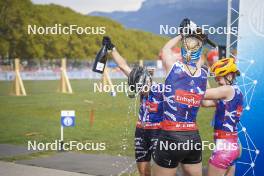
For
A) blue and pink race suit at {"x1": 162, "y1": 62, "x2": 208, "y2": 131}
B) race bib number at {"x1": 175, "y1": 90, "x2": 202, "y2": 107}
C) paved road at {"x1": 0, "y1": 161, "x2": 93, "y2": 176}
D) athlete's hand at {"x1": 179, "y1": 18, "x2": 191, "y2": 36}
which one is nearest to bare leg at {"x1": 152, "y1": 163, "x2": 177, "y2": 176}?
blue and pink race suit at {"x1": 162, "y1": 62, "x2": 208, "y2": 131}

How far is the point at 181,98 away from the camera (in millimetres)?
4270

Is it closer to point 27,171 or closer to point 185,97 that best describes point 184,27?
point 185,97

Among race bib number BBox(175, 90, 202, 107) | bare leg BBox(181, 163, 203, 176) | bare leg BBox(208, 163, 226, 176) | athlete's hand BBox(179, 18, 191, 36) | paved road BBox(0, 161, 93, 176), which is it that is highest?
athlete's hand BBox(179, 18, 191, 36)

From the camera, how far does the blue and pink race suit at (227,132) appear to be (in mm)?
4953

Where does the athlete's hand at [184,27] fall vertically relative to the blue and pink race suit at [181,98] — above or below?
above

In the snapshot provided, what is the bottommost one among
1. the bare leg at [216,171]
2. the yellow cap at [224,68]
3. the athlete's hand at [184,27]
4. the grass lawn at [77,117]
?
the grass lawn at [77,117]

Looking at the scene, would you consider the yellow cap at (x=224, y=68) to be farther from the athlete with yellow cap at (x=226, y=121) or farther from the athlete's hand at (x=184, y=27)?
the athlete's hand at (x=184, y=27)

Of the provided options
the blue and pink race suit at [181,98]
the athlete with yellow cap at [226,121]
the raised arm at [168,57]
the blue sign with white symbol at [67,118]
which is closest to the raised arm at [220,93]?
the athlete with yellow cap at [226,121]

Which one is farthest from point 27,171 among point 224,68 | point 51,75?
point 51,75

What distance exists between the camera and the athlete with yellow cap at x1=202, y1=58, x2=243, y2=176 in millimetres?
4949

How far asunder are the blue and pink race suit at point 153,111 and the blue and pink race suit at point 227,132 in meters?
0.96

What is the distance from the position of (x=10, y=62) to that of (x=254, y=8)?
1093 centimetres

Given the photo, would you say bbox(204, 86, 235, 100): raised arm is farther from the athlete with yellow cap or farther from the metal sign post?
the metal sign post

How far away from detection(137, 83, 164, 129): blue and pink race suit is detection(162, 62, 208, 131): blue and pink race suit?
5.15 feet
